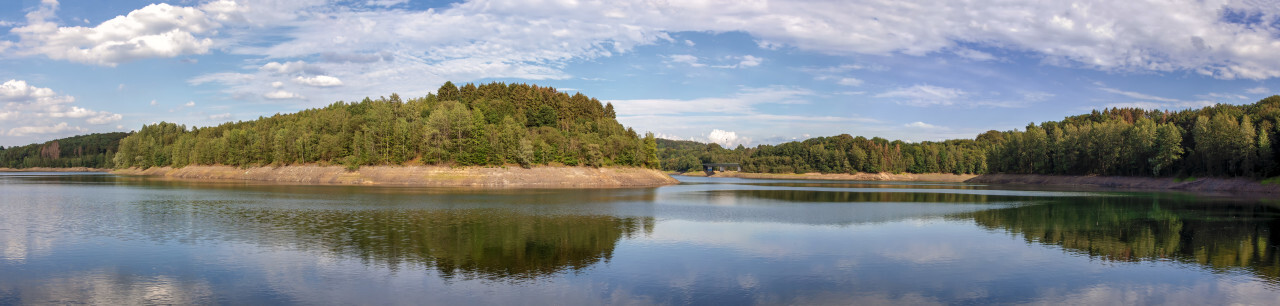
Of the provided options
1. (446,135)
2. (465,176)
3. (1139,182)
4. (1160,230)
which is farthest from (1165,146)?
(446,135)

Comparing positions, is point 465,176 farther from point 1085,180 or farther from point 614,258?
point 1085,180

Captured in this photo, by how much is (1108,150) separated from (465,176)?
91.9 meters

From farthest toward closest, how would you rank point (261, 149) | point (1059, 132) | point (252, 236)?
point (1059, 132), point (261, 149), point (252, 236)

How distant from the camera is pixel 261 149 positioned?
346 ft

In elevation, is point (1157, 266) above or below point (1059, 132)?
below

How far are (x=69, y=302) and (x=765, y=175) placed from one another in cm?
17484

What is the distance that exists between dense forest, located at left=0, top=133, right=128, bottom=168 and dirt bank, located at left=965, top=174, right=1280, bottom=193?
220 meters

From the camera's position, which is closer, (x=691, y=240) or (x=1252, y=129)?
(x=691, y=240)

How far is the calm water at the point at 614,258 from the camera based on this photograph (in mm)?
15914

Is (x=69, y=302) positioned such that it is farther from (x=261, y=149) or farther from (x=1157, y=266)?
(x=261, y=149)

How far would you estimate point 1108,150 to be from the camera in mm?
97125

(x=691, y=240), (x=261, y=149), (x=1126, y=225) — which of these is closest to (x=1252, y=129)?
(x=1126, y=225)

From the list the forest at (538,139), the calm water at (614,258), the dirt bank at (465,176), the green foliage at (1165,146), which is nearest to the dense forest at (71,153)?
the forest at (538,139)

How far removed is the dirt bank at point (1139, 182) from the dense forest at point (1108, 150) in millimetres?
1368
